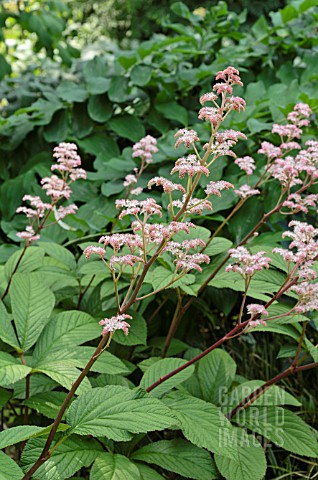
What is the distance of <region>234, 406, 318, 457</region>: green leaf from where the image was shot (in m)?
1.40

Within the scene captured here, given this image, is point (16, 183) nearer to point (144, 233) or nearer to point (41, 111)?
point (41, 111)

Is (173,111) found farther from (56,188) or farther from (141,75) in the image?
(56,188)

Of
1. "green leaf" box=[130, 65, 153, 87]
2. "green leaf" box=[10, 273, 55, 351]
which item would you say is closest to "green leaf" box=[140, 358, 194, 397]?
"green leaf" box=[10, 273, 55, 351]

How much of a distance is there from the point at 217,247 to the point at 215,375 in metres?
0.36

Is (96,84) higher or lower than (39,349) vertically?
higher

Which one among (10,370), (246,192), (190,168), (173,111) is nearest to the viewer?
(190,168)

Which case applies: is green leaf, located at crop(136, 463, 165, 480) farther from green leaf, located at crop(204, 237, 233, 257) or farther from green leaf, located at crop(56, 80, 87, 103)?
green leaf, located at crop(56, 80, 87, 103)

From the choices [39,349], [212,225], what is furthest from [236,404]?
[212,225]

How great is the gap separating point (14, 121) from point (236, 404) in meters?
1.74

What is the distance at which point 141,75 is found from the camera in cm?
255

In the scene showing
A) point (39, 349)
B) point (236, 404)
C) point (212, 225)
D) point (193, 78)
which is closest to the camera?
point (39, 349)

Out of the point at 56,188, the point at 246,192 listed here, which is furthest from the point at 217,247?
the point at 56,188

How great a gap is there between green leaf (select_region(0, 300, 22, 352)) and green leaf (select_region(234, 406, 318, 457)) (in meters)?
0.58

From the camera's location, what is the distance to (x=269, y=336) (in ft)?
7.38
